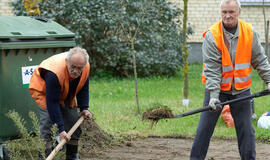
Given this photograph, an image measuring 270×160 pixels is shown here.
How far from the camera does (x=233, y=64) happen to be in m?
4.49

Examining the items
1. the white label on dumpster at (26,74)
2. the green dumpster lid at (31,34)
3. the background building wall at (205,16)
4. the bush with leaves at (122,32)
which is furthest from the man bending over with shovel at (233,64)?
the background building wall at (205,16)

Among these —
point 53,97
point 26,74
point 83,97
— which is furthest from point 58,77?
point 26,74

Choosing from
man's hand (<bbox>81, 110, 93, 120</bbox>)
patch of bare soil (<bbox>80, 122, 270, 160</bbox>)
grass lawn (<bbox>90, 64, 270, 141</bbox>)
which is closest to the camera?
man's hand (<bbox>81, 110, 93, 120</bbox>)

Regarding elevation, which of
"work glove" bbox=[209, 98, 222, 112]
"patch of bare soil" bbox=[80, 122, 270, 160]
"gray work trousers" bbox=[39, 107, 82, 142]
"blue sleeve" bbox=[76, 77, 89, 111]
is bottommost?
"patch of bare soil" bbox=[80, 122, 270, 160]

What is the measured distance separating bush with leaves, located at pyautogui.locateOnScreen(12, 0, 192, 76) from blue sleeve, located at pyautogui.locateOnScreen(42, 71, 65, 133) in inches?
259

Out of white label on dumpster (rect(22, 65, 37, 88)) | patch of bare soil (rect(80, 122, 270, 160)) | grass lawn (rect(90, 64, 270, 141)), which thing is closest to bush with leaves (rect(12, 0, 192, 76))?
grass lawn (rect(90, 64, 270, 141))

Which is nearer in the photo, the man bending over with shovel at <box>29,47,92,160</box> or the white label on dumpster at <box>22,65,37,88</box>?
the man bending over with shovel at <box>29,47,92,160</box>

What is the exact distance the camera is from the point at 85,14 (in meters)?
11.4

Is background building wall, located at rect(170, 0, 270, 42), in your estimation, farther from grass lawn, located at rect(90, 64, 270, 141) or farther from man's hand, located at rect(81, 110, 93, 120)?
man's hand, located at rect(81, 110, 93, 120)

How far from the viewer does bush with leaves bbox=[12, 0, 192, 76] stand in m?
11.3

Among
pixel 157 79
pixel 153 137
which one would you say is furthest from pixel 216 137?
pixel 157 79

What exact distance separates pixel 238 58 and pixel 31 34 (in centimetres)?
221

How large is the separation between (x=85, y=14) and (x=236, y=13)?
7.36 meters

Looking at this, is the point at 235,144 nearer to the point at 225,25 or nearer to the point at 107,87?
the point at 225,25
